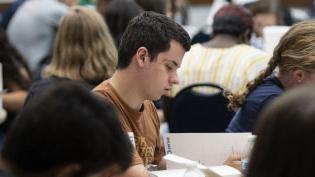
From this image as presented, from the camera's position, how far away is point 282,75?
3137mm

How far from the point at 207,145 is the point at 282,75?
22.3 inches

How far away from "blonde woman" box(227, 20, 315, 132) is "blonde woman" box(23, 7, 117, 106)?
0.81 meters

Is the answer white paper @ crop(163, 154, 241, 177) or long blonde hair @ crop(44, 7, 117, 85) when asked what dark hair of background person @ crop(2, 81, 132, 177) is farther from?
long blonde hair @ crop(44, 7, 117, 85)

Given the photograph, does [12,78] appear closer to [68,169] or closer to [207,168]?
[207,168]

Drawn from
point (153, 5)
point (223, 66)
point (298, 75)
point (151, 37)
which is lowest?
point (223, 66)

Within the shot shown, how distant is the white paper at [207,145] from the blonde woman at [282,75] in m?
0.37

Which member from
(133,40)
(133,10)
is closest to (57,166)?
(133,40)

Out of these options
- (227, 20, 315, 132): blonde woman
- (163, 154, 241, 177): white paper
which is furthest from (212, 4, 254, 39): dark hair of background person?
(163, 154, 241, 177): white paper

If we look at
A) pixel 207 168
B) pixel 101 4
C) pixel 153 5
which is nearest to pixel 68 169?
pixel 207 168

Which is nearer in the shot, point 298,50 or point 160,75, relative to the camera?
point 160,75

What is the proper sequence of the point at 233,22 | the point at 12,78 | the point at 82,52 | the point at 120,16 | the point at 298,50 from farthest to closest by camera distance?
1. the point at 120,16
2. the point at 233,22
3. the point at 12,78
4. the point at 82,52
5. the point at 298,50

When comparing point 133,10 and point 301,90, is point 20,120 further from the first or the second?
point 133,10

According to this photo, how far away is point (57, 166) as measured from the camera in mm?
1479

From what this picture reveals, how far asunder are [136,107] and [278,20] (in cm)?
378
